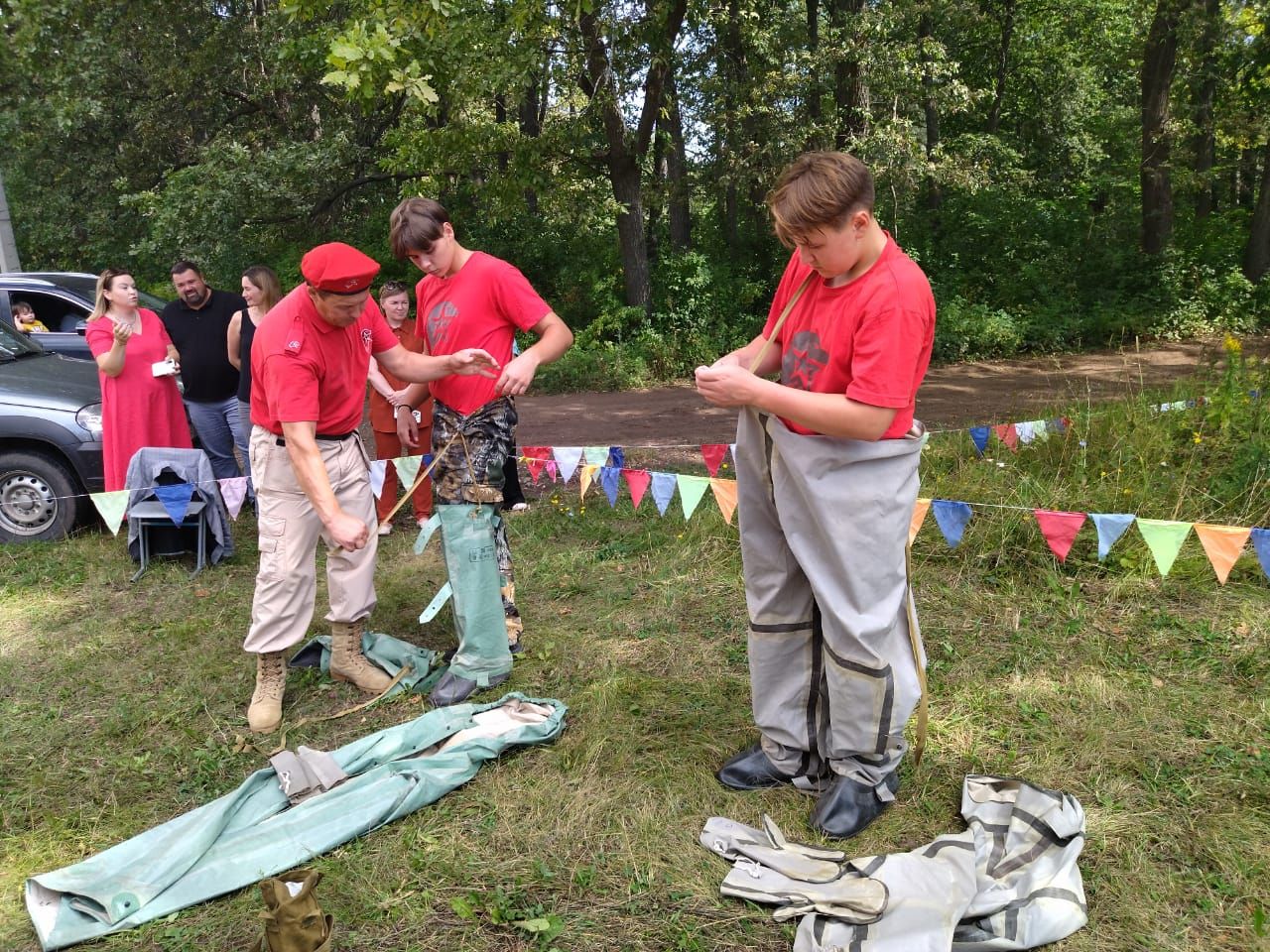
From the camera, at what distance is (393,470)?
6316mm

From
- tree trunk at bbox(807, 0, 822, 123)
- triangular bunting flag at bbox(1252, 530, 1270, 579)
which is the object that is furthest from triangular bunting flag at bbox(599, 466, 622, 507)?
tree trunk at bbox(807, 0, 822, 123)

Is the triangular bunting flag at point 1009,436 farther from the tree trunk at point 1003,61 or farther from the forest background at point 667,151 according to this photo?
the tree trunk at point 1003,61

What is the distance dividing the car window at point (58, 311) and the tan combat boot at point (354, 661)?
607 cm

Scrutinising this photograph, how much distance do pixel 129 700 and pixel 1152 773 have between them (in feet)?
13.8

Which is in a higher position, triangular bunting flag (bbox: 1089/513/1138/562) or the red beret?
the red beret

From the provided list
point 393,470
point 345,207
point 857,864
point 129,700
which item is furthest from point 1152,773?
point 345,207

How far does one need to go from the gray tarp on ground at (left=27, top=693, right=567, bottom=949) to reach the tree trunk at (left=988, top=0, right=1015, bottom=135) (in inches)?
739

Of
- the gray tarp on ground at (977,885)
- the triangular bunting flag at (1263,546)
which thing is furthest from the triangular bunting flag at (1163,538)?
the gray tarp on ground at (977,885)

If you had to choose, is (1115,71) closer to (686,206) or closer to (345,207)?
(686,206)

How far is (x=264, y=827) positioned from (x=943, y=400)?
356 inches

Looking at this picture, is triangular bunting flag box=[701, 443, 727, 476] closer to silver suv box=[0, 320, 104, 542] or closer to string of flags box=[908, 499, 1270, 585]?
string of flags box=[908, 499, 1270, 585]

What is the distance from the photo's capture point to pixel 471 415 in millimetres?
3947

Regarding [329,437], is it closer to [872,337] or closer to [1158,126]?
[872,337]

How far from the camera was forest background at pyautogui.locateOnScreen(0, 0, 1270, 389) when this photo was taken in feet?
40.3
